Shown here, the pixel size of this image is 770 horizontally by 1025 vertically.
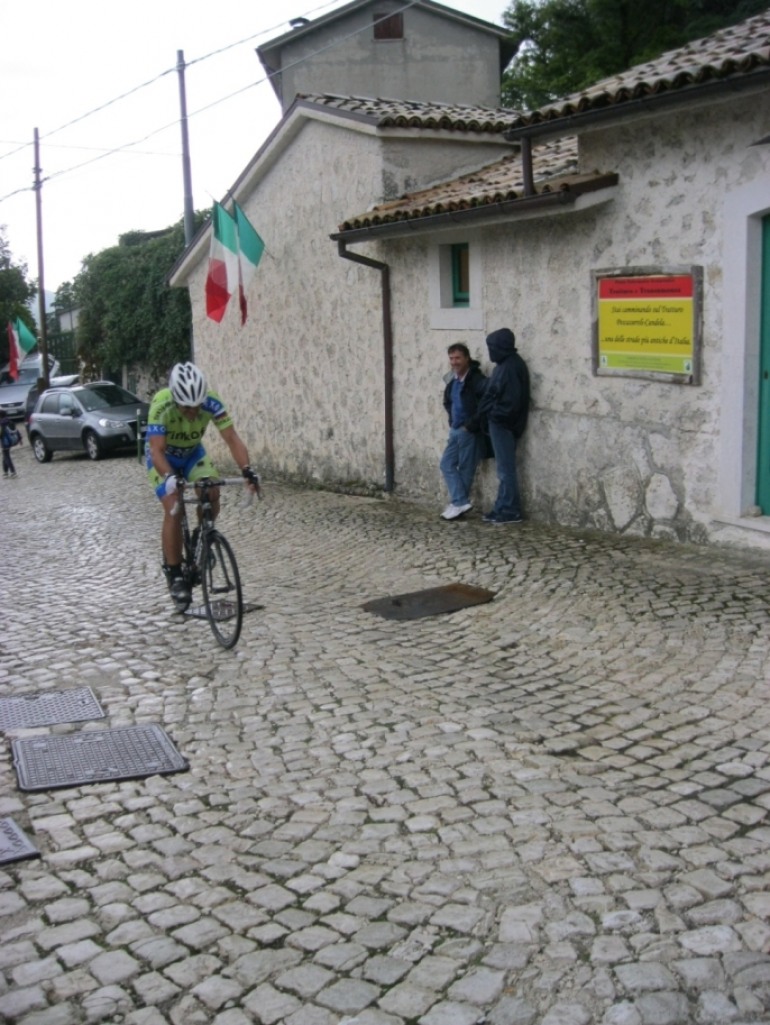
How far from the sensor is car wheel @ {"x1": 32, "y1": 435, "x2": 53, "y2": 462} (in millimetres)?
24812

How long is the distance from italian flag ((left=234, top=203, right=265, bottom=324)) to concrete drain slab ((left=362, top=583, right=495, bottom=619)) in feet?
26.8

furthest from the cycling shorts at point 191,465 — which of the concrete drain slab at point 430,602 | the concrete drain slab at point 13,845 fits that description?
the concrete drain slab at point 13,845

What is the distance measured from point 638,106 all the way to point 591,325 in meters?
1.95

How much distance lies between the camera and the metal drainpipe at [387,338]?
13055mm

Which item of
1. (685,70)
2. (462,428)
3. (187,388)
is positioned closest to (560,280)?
(462,428)

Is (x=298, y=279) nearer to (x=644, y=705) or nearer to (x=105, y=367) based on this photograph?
(x=644, y=705)

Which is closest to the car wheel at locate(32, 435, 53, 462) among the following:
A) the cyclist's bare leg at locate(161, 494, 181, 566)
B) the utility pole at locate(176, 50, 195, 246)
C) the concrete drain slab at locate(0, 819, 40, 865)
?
the utility pole at locate(176, 50, 195, 246)

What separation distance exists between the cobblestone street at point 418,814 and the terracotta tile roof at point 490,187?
135 inches

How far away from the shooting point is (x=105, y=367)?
31203mm

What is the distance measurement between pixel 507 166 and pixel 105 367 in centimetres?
2024

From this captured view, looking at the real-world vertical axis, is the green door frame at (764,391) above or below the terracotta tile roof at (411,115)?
below

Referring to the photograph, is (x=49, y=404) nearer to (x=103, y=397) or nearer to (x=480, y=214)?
(x=103, y=397)

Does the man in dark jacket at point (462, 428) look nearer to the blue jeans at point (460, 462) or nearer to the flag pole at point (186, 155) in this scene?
the blue jeans at point (460, 462)

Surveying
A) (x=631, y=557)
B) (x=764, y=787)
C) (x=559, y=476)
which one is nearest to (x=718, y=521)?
(x=631, y=557)
